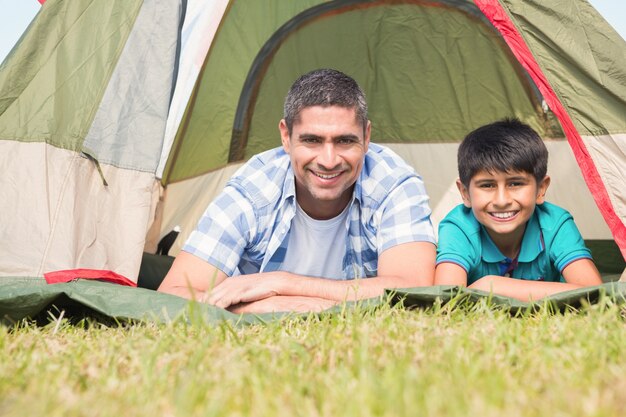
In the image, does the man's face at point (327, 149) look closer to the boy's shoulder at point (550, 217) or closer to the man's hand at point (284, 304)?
the man's hand at point (284, 304)

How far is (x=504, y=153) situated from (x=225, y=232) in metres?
1.00

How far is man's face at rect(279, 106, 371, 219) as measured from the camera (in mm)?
2270

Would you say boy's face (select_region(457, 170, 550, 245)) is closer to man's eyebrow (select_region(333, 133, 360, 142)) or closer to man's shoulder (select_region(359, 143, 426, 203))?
man's shoulder (select_region(359, 143, 426, 203))

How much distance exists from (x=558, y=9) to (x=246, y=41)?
1.77 metres

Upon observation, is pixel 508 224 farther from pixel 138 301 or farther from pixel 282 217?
pixel 138 301

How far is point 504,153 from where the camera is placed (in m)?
2.36

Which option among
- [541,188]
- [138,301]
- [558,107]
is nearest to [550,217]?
[541,188]

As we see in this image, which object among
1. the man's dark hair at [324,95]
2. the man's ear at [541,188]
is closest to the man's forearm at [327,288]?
the man's dark hair at [324,95]

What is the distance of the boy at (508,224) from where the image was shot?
2.29 metres

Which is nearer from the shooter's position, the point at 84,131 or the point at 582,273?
the point at 582,273

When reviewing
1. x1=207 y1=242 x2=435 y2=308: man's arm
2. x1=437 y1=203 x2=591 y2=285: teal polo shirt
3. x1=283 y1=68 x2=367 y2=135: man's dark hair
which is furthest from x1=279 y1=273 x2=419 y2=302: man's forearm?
x1=283 y1=68 x2=367 y2=135: man's dark hair

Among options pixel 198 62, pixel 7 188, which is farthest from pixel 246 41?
pixel 7 188

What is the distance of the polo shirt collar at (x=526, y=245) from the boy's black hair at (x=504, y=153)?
0.55 feet

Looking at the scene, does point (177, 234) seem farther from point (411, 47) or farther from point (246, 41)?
point (411, 47)
